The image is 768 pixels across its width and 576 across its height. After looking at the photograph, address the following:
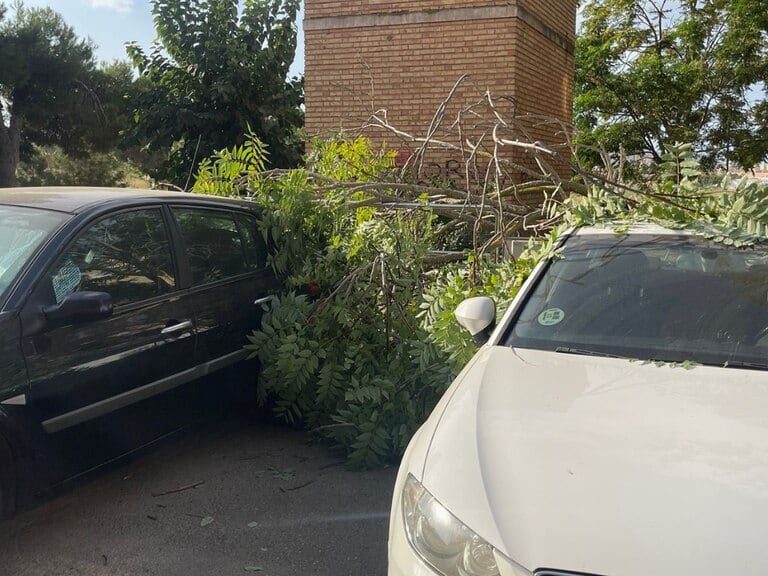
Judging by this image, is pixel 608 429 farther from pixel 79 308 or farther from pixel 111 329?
pixel 111 329

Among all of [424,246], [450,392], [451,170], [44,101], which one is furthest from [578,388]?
[44,101]

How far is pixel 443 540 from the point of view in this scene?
2146mm

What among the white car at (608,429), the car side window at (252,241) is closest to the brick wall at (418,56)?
the car side window at (252,241)

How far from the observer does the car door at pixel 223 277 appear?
451 centimetres

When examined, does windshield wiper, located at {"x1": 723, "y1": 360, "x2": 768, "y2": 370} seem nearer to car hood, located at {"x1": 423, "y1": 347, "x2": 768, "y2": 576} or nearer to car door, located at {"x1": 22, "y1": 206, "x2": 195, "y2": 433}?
car hood, located at {"x1": 423, "y1": 347, "x2": 768, "y2": 576}

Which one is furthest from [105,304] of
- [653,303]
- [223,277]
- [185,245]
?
[653,303]

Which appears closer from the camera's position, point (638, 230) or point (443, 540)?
point (443, 540)

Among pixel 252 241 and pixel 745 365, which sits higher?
pixel 252 241

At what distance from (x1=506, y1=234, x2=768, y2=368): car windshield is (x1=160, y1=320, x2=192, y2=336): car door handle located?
1.93m

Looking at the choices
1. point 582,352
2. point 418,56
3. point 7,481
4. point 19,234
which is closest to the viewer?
point 582,352

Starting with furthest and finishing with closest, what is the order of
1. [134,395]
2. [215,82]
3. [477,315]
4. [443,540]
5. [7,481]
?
1. [215,82]
2. [134,395]
3. [477,315]
4. [7,481]
5. [443,540]

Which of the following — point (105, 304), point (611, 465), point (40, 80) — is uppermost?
point (40, 80)

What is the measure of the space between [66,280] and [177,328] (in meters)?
0.72

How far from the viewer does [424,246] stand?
17.9 feet
